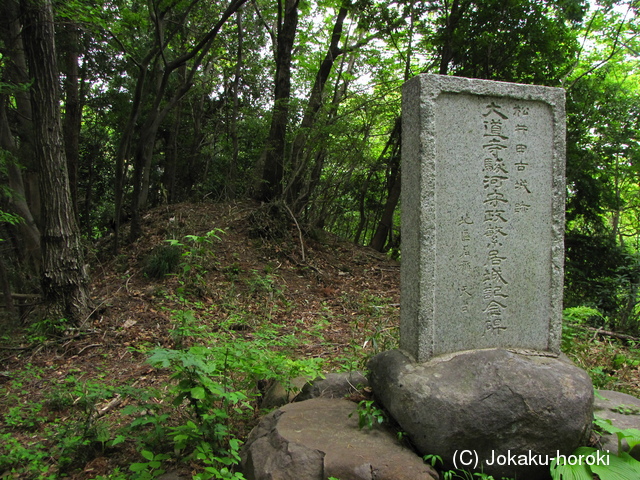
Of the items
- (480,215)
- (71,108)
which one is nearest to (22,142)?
(71,108)

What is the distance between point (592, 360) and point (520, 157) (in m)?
2.77

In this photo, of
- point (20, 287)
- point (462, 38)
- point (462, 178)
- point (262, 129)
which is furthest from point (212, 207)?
point (462, 178)

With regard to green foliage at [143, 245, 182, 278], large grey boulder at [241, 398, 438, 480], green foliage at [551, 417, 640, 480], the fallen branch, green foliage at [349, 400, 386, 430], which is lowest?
green foliage at [551, 417, 640, 480]

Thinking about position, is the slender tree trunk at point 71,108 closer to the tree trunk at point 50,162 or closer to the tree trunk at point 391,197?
the tree trunk at point 50,162

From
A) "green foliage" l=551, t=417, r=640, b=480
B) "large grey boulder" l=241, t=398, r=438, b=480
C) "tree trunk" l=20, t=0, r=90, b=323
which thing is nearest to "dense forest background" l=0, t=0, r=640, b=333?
"tree trunk" l=20, t=0, r=90, b=323

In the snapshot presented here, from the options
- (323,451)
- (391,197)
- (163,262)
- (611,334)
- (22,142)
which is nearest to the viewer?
(323,451)

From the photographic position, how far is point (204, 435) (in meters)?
2.88

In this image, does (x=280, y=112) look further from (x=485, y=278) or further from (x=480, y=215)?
(x=485, y=278)

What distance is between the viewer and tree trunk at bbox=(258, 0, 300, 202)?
9.08m

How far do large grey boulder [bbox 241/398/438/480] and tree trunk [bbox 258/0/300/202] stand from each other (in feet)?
21.7

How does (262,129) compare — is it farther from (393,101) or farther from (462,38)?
(462,38)

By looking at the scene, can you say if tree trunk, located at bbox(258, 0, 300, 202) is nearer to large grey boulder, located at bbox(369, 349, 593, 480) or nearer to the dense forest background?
the dense forest background

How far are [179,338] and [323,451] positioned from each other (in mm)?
2173

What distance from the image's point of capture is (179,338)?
4348mm
